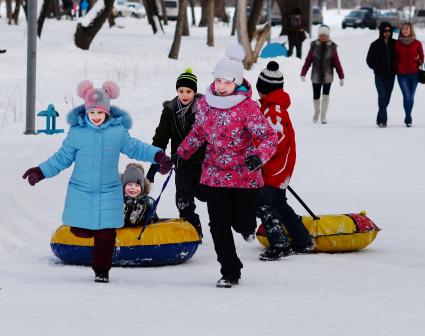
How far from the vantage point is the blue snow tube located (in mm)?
8797

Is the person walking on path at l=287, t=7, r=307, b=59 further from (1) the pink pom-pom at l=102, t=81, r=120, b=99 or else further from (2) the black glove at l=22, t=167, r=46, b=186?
(2) the black glove at l=22, t=167, r=46, b=186

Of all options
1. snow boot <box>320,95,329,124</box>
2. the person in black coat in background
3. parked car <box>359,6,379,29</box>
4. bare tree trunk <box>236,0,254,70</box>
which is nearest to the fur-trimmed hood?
the person in black coat in background

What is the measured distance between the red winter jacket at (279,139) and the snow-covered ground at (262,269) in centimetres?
63

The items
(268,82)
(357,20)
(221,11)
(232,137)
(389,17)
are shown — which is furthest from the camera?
(389,17)

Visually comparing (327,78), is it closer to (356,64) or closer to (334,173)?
(334,173)

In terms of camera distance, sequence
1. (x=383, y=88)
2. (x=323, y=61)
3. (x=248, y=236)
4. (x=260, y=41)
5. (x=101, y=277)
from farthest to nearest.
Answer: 1. (x=260, y=41)
2. (x=323, y=61)
3. (x=383, y=88)
4. (x=248, y=236)
5. (x=101, y=277)

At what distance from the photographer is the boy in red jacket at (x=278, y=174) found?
29.5 feet

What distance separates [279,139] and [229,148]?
1.37m

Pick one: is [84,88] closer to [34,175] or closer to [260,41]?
[34,175]

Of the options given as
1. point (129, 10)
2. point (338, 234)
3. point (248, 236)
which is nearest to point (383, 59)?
point (338, 234)

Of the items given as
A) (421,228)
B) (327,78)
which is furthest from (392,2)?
(421,228)

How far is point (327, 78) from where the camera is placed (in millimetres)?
19656

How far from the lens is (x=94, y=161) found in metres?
7.66

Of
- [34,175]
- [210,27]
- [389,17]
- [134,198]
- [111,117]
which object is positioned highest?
[389,17]
